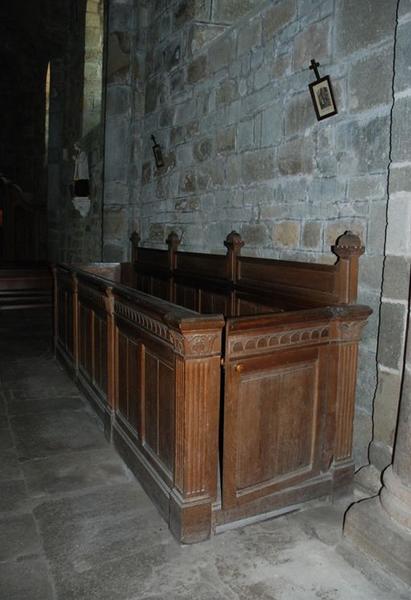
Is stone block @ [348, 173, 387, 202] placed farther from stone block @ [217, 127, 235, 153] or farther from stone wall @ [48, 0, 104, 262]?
stone wall @ [48, 0, 104, 262]

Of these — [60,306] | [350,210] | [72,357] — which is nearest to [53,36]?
[60,306]

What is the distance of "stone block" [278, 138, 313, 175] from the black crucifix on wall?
0.19 meters

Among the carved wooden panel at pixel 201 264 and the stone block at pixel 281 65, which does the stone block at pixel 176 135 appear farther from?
the stone block at pixel 281 65

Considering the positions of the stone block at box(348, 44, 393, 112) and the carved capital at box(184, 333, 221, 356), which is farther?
the stone block at box(348, 44, 393, 112)

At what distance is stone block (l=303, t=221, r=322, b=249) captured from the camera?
9.62 feet

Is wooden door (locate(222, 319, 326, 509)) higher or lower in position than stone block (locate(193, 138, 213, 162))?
lower

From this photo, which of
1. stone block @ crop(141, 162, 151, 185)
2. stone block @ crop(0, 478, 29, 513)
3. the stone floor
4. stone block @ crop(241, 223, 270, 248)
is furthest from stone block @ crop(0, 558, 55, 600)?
stone block @ crop(141, 162, 151, 185)

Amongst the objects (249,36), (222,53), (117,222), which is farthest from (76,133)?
(249,36)

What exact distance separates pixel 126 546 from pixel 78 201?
19.1 ft

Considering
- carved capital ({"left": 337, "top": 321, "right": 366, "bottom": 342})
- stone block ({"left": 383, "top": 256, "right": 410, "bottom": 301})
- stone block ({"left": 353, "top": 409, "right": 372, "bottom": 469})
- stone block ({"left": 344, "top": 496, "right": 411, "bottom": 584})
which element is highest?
stone block ({"left": 383, "top": 256, "right": 410, "bottom": 301})

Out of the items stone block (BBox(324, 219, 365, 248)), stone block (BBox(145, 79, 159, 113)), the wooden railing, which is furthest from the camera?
stone block (BBox(145, 79, 159, 113))

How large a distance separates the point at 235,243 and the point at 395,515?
2101mm

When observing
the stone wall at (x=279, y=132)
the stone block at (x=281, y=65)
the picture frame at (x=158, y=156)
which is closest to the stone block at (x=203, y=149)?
the stone wall at (x=279, y=132)

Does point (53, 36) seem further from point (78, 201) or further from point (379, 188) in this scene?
point (379, 188)
